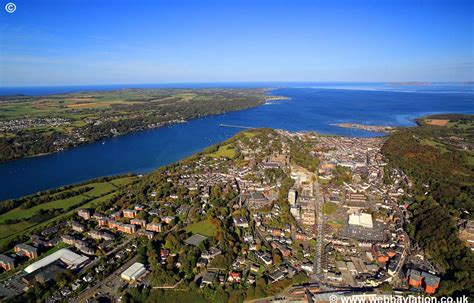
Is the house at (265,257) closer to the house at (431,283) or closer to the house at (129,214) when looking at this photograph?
the house at (431,283)

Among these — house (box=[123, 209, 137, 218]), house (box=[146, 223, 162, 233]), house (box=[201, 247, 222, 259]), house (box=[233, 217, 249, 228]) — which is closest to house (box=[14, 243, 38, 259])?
house (box=[123, 209, 137, 218])

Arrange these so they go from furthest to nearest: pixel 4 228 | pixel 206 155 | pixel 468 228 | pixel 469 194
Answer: pixel 206 155 < pixel 469 194 < pixel 4 228 < pixel 468 228

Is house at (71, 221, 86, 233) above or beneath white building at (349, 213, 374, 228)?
above

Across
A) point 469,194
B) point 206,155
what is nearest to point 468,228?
point 469,194

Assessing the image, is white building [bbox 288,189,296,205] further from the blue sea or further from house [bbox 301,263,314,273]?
the blue sea

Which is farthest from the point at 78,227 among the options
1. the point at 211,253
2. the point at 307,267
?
the point at 307,267

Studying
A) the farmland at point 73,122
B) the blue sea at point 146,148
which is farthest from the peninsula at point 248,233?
the farmland at point 73,122

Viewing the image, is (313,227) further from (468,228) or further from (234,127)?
(234,127)
